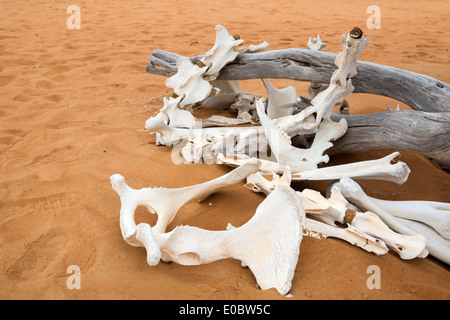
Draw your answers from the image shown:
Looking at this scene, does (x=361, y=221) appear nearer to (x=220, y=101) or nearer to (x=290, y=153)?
(x=290, y=153)

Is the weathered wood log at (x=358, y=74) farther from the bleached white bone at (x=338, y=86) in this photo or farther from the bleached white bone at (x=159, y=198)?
the bleached white bone at (x=159, y=198)

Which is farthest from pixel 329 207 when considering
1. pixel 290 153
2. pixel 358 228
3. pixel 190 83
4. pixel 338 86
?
pixel 190 83

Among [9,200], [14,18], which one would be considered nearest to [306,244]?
[9,200]

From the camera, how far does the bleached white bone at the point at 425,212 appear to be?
6.29ft

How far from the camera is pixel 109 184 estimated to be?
2363 mm

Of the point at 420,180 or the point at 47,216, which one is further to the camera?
the point at 420,180

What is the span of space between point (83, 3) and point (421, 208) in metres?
9.08

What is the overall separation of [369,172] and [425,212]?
357mm

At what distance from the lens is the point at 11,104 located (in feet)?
12.0

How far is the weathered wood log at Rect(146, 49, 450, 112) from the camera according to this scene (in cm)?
248

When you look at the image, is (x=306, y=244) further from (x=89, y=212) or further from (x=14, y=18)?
(x=14, y=18)

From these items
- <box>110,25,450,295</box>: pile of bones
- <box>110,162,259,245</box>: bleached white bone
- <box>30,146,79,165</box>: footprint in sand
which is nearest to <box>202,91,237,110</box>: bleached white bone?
<box>110,25,450,295</box>: pile of bones

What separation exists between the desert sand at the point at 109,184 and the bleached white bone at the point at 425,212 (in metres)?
0.19
